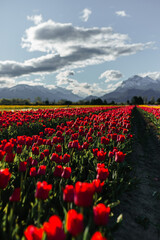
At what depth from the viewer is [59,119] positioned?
12906mm

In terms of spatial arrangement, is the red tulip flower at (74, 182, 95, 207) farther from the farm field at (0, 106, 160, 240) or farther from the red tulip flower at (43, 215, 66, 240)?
the red tulip flower at (43, 215, 66, 240)

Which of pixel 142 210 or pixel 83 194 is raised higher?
pixel 83 194

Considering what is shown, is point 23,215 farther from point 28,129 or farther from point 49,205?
point 28,129

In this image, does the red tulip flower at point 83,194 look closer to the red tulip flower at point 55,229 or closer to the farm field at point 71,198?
the farm field at point 71,198

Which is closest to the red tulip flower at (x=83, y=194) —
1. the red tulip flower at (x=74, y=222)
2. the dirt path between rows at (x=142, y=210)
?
the red tulip flower at (x=74, y=222)

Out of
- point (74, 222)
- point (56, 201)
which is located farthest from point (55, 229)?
point (56, 201)

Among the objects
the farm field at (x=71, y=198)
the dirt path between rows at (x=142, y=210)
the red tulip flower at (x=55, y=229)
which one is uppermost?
the red tulip flower at (x=55, y=229)

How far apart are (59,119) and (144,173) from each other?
8.09 m

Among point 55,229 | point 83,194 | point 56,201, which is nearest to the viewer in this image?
point 55,229

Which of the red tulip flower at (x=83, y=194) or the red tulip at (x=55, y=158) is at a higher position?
the red tulip flower at (x=83, y=194)

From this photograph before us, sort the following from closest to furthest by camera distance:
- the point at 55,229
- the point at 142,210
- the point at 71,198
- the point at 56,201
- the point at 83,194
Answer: the point at 55,229
the point at 83,194
the point at 71,198
the point at 56,201
the point at 142,210

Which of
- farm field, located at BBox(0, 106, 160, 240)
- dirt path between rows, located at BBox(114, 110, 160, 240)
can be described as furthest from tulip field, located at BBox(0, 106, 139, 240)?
dirt path between rows, located at BBox(114, 110, 160, 240)

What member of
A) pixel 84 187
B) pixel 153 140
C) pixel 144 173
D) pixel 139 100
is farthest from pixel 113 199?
pixel 139 100

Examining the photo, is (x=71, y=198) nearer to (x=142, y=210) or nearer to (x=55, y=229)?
(x=55, y=229)
